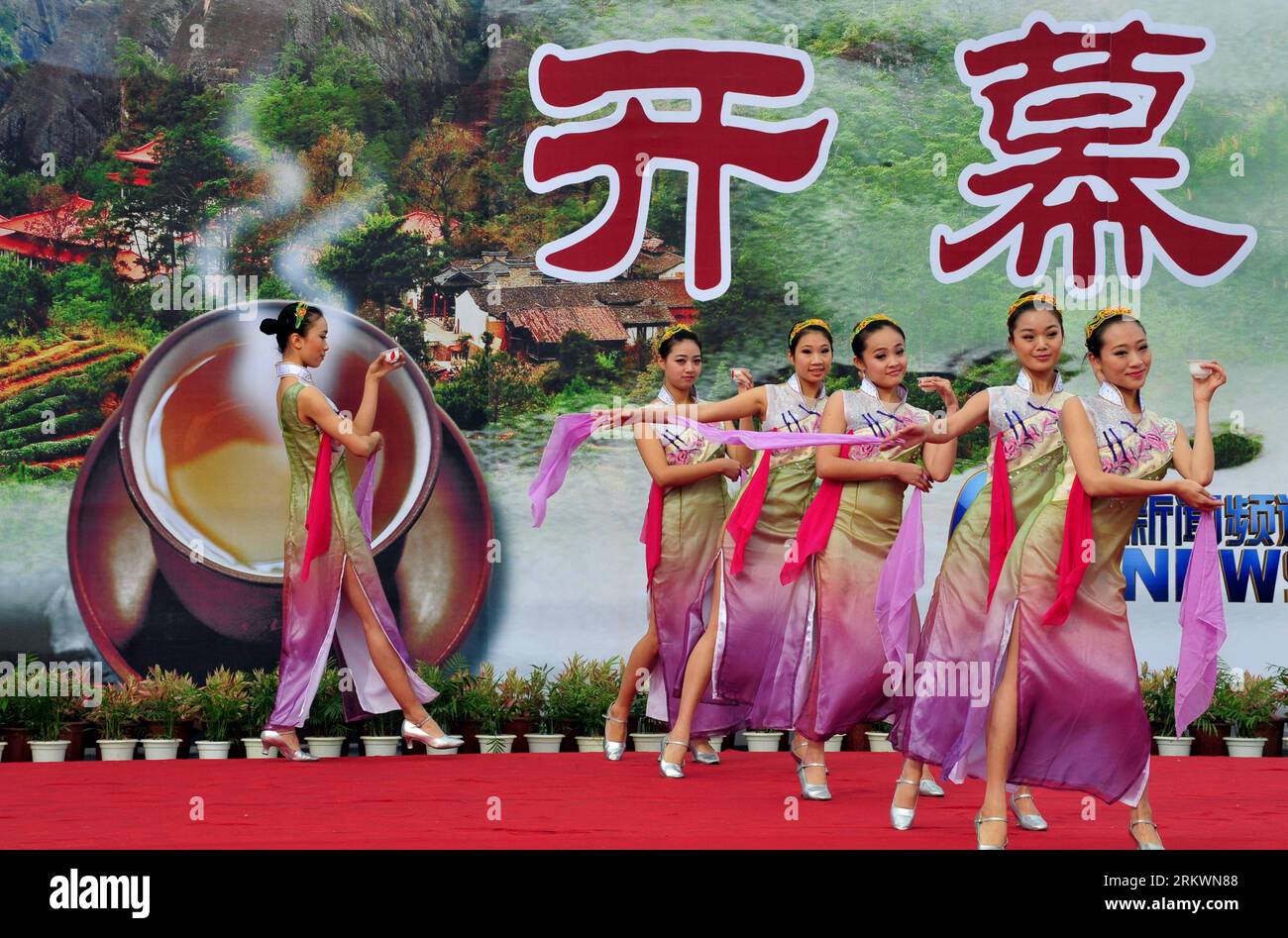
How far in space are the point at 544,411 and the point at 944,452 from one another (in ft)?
9.19

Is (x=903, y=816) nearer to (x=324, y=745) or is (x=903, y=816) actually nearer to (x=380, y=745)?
(x=380, y=745)

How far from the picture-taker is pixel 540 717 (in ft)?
22.3

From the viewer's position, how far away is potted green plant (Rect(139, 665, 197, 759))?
645 centimetres

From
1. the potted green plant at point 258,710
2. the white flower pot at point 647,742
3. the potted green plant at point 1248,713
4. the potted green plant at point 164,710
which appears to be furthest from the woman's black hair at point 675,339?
the potted green plant at point 1248,713

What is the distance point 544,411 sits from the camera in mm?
7070

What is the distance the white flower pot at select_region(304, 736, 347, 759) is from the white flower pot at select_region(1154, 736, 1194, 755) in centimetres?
335

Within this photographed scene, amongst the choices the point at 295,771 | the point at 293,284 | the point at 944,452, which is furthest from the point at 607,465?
the point at 944,452

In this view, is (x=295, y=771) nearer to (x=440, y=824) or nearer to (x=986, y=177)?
(x=440, y=824)

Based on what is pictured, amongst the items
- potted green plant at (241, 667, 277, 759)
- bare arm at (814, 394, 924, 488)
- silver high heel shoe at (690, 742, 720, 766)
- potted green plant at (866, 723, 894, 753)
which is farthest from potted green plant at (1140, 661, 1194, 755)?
potted green plant at (241, 667, 277, 759)

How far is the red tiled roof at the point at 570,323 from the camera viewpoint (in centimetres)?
710

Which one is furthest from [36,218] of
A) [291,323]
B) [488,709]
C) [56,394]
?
[488,709]

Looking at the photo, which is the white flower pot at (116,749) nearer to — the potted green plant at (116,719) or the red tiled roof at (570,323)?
the potted green plant at (116,719)

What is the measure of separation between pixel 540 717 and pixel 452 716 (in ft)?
1.24

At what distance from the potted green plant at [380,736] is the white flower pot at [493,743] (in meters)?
0.34
